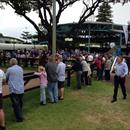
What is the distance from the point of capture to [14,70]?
46.0 ft

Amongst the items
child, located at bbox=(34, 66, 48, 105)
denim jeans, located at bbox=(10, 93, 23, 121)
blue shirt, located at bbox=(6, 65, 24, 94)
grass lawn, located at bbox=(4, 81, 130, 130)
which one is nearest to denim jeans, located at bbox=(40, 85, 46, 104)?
child, located at bbox=(34, 66, 48, 105)

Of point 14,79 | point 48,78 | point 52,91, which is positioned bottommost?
point 52,91

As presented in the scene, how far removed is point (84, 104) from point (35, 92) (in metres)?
3.22

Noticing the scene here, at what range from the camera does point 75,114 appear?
15852 millimetres

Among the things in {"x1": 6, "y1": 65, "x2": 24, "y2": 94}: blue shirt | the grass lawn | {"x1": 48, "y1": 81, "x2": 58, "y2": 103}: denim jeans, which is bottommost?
the grass lawn

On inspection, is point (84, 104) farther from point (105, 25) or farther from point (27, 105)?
point (105, 25)

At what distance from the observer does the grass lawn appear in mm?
14117

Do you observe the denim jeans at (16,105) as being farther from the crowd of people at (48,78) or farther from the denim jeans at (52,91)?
the denim jeans at (52,91)

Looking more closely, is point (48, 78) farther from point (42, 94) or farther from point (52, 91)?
point (42, 94)

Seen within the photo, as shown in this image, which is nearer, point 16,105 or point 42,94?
point 16,105

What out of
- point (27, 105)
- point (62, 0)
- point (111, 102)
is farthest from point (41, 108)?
point (62, 0)

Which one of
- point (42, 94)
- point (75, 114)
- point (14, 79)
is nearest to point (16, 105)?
point (14, 79)

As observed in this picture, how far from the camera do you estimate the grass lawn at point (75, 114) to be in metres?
14.1

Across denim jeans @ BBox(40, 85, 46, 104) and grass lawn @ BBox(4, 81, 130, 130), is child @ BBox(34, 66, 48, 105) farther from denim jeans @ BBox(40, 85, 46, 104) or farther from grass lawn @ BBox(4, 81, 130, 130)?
grass lawn @ BBox(4, 81, 130, 130)
